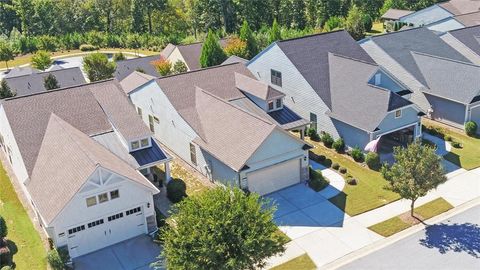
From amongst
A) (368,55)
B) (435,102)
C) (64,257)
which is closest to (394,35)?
(368,55)

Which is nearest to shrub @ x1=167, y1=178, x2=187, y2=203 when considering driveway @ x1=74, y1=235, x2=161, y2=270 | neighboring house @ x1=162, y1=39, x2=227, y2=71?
driveway @ x1=74, y1=235, x2=161, y2=270

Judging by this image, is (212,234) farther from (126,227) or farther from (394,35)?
(394,35)

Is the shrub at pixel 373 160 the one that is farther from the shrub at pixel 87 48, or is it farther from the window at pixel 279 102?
the shrub at pixel 87 48

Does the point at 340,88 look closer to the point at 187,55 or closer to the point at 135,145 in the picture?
the point at 135,145

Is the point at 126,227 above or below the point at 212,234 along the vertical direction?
below

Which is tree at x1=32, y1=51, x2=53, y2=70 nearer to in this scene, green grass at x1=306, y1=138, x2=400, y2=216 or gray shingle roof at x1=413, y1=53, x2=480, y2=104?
green grass at x1=306, y1=138, x2=400, y2=216

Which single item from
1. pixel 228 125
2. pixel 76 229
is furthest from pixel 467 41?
pixel 76 229
